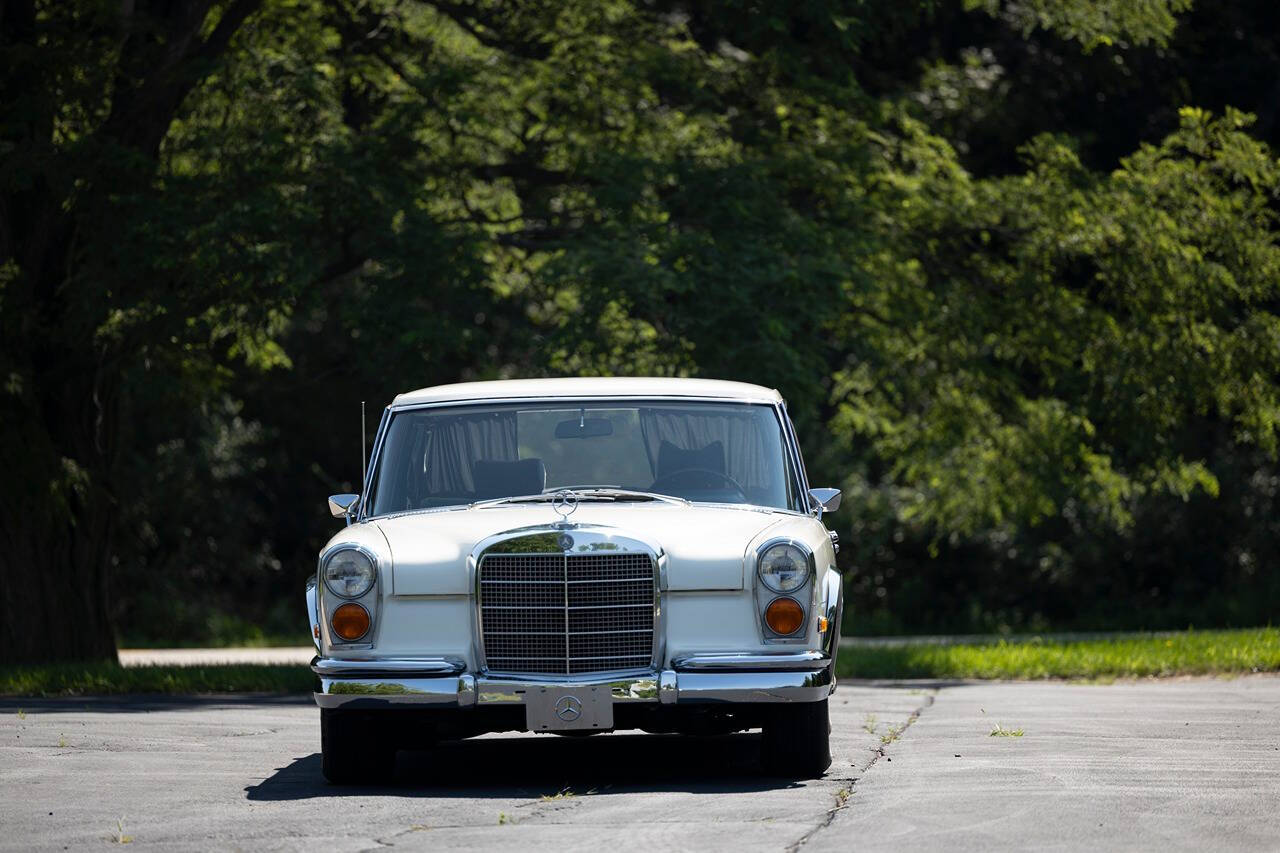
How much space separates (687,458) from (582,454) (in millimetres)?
527

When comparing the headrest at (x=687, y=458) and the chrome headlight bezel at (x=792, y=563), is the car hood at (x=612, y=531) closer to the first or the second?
the chrome headlight bezel at (x=792, y=563)

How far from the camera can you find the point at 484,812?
8.21 m

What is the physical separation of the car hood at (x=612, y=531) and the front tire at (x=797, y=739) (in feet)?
2.26

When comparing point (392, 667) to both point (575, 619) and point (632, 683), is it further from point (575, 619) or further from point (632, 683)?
point (632, 683)

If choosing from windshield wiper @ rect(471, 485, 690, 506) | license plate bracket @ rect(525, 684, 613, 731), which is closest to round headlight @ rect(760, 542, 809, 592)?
windshield wiper @ rect(471, 485, 690, 506)

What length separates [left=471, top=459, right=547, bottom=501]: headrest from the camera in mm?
9930

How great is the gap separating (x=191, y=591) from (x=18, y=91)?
17.2 meters

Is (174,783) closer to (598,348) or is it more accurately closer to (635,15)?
(598,348)

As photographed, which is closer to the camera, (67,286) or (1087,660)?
(1087,660)

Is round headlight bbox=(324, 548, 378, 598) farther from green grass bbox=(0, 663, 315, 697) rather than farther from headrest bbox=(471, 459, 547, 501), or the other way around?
green grass bbox=(0, 663, 315, 697)

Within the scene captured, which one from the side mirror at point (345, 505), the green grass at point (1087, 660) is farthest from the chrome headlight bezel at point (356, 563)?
the green grass at point (1087, 660)

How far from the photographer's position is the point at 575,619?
899 cm

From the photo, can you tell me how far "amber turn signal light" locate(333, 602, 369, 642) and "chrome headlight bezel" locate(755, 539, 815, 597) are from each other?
178 centimetres

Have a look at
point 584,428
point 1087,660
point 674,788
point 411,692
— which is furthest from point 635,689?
point 1087,660
